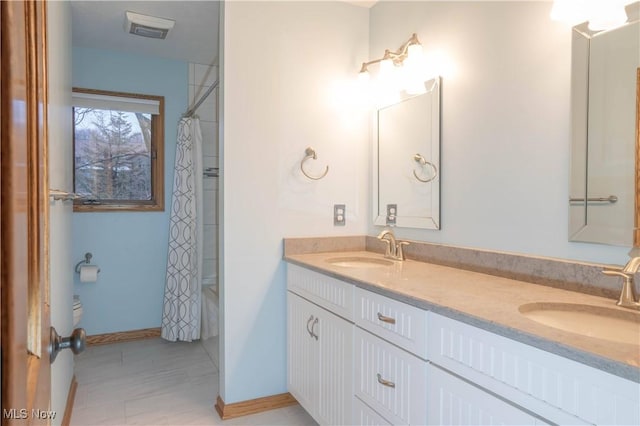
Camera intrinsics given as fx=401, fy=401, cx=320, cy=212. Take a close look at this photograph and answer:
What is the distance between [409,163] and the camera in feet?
7.30

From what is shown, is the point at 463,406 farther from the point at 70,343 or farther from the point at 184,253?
the point at 184,253

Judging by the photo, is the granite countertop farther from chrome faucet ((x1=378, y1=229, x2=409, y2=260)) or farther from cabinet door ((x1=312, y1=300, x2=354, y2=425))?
cabinet door ((x1=312, y1=300, x2=354, y2=425))

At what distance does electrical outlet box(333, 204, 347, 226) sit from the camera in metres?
2.50

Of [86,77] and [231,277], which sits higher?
[86,77]

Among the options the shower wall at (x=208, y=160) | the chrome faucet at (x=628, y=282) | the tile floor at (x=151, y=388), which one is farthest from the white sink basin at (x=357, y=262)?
the shower wall at (x=208, y=160)

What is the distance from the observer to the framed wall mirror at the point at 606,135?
1241 mm

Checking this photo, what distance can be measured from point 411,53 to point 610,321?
1.53 metres

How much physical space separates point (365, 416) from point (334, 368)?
0.28 metres

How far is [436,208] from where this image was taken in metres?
2.03

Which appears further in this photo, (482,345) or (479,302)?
(479,302)

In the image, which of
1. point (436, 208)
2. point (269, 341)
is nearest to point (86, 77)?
point (269, 341)

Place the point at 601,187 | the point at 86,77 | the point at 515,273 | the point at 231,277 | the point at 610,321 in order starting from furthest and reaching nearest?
the point at 86,77
the point at 231,277
the point at 515,273
the point at 601,187
the point at 610,321

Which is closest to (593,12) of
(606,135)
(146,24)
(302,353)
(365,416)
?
Result: (606,135)

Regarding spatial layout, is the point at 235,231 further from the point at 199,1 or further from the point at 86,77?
the point at 86,77
